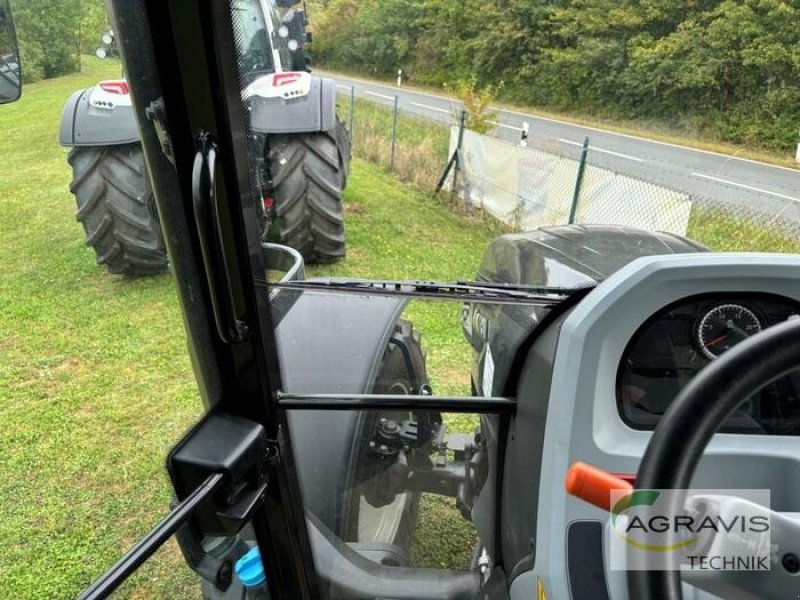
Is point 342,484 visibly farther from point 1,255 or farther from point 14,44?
point 14,44

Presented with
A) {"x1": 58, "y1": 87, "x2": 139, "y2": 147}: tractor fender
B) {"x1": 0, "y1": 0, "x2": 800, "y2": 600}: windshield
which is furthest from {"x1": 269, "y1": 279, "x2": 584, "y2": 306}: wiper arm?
{"x1": 58, "y1": 87, "x2": 139, "y2": 147}: tractor fender

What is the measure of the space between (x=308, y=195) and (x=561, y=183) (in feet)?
3.72

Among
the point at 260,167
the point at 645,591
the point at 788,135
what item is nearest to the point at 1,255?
the point at 260,167

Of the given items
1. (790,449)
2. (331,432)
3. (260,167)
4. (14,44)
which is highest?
(14,44)

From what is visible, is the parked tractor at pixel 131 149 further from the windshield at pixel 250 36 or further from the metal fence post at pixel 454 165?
the metal fence post at pixel 454 165

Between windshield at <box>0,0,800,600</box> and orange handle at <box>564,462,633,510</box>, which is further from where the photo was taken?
windshield at <box>0,0,800,600</box>

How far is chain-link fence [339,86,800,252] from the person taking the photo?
1435 millimetres

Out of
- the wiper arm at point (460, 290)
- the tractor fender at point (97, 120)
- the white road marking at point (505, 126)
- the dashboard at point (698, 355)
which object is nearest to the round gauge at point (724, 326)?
the dashboard at point (698, 355)

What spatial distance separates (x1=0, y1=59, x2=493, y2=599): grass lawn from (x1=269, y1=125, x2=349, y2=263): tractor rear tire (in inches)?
4.4

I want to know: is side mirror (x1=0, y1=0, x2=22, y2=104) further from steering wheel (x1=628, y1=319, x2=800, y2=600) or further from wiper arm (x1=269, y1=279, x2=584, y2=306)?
steering wheel (x1=628, y1=319, x2=800, y2=600)

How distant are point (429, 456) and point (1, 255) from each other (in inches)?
37.4

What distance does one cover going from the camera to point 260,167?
104 centimetres

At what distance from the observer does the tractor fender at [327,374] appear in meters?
1.28

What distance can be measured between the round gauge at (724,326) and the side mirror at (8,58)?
1010mm
